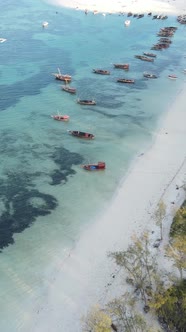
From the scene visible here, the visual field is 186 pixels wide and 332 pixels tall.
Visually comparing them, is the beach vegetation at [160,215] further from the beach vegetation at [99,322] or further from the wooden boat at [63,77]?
the wooden boat at [63,77]

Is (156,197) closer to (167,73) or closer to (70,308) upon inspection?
(70,308)

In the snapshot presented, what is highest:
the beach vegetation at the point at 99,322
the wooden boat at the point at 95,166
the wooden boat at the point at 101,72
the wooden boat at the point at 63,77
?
the beach vegetation at the point at 99,322

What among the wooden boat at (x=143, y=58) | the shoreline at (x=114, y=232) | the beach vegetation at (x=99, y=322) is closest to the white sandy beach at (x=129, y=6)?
the wooden boat at (x=143, y=58)

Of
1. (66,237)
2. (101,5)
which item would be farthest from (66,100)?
(101,5)

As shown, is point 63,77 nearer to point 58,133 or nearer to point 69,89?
point 69,89

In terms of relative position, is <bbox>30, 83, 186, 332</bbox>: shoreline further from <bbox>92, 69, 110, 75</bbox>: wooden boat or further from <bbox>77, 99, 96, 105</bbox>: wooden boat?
<bbox>92, 69, 110, 75</bbox>: wooden boat

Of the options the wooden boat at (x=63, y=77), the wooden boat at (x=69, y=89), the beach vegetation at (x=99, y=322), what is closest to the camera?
the beach vegetation at (x=99, y=322)

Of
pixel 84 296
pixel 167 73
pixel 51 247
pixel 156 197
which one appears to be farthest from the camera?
pixel 167 73
